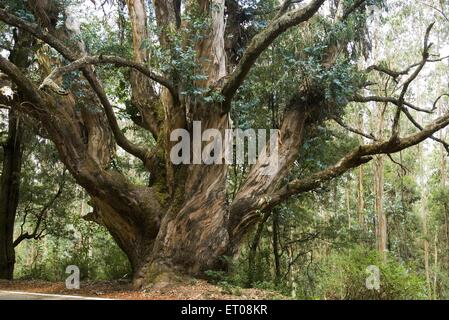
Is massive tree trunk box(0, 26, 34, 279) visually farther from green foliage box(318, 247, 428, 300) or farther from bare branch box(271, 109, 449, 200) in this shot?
green foliage box(318, 247, 428, 300)

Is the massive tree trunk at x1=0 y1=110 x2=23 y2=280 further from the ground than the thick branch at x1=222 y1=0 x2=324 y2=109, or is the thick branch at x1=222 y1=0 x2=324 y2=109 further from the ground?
the thick branch at x1=222 y1=0 x2=324 y2=109

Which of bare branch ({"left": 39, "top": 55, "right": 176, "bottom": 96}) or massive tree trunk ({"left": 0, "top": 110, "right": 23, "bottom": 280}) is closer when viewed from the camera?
bare branch ({"left": 39, "top": 55, "right": 176, "bottom": 96})

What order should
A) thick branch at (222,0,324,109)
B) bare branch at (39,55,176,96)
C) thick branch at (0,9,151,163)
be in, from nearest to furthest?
bare branch at (39,55,176,96)
thick branch at (222,0,324,109)
thick branch at (0,9,151,163)

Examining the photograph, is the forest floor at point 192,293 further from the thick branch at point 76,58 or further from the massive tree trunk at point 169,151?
the thick branch at point 76,58

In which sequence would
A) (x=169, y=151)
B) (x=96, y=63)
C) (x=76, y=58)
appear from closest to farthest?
(x=96, y=63) < (x=76, y=58) < (x=169, y=151)

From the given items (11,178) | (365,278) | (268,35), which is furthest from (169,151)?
(11,178)

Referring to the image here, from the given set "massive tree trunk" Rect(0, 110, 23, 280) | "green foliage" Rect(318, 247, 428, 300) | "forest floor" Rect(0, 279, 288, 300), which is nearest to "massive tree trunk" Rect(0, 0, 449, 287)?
"forest floor" Rect(0, 279, 288, 300)

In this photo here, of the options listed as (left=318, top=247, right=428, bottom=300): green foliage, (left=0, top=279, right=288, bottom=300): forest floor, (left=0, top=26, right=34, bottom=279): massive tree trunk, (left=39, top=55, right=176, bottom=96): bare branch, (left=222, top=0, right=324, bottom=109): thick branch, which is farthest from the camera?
(left=0, top=26, right=34, bottom=279): massive tree trunk

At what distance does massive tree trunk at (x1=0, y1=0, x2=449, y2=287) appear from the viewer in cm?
864

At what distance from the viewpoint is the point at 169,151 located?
9.69 metres

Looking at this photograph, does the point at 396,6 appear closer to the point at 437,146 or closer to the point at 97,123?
the point at 437,146

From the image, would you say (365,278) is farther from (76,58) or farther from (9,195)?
(9,195)

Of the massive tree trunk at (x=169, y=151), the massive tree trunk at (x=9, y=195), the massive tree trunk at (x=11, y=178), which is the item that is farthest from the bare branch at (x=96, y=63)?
the massive tree trunk at (x=9, y=195)
